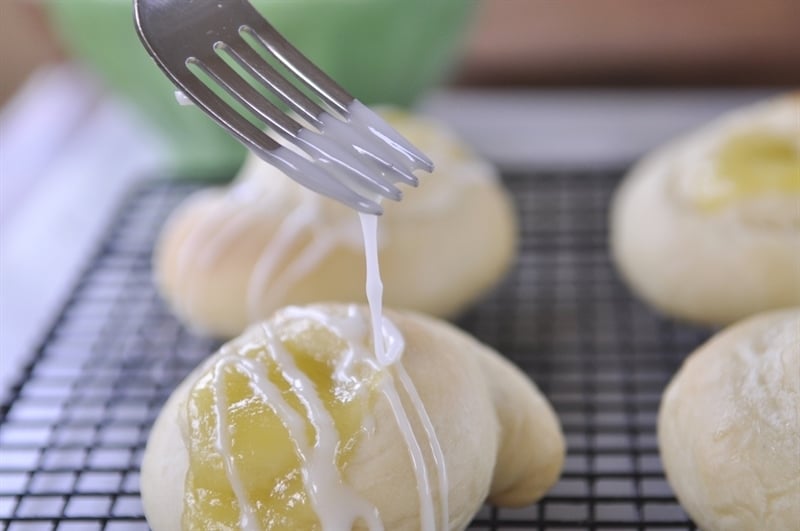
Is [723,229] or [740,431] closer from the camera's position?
[740,431]

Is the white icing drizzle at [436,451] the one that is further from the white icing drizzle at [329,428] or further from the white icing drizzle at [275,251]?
the white icing drizzle at [275,251]

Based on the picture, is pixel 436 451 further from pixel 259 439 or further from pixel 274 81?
pixel 274 81

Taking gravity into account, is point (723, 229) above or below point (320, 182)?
below

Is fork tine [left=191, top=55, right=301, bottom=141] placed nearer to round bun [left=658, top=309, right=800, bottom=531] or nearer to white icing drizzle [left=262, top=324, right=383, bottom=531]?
white icing drizzle [left=262, top=324, right=383, bottom=531]

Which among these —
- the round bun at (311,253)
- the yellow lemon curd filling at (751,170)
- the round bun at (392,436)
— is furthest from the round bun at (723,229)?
the round bun at (392,436)

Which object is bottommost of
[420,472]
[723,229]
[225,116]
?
[420,472]

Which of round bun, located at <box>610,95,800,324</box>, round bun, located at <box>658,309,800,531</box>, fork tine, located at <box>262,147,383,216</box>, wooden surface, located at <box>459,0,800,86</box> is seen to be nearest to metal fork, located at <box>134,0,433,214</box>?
fork tine, located at <box>262,147,383,216</box>

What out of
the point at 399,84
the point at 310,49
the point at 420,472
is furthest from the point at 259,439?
the point at 399,84
